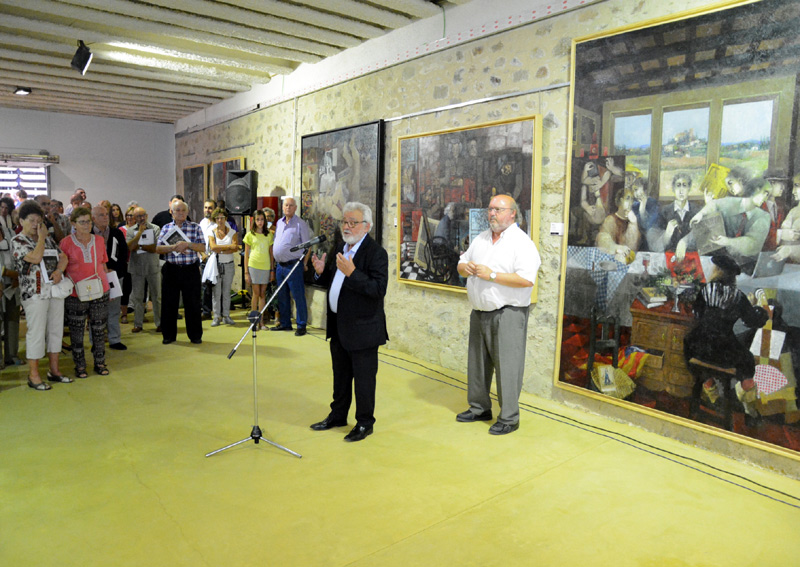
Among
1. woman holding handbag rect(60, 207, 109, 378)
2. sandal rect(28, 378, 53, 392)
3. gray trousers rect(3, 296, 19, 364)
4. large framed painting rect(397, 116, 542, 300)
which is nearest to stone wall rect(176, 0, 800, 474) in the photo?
large framed painting rect(397, 116, 542, 300)

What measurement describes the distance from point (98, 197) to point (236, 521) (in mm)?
11157

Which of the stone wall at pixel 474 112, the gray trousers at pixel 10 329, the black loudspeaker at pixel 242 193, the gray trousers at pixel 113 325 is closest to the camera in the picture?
the stone wall at pixel 474 112

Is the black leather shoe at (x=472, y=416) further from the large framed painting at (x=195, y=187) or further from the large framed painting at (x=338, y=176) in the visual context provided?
the large framed painting at (x=195, y=187)

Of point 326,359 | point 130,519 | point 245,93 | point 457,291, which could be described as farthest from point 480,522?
point 245,93

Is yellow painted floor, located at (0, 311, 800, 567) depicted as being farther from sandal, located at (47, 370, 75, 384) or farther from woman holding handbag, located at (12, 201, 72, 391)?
woman holding handbag, located at (12, 201, 72, 391)

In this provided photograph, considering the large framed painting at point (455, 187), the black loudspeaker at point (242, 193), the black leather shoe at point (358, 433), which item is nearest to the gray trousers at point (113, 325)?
the black loudspeaker at point (242, 193)

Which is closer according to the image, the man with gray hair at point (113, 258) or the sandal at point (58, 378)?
the sandal at point (58, 378)

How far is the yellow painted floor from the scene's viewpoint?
2543mm

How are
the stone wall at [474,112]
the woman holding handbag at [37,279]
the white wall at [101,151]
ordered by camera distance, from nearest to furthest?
the stone wall at [474,112], the woman holding handbag at [37,279], the white wall at [101,151]

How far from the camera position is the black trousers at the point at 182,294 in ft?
20.9

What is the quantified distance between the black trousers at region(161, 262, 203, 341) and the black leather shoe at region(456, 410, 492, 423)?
3650 millimetres

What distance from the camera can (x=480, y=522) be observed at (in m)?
2.79

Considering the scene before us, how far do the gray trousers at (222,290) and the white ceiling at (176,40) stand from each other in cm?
274

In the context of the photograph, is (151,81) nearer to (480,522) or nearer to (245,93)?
(245,93)
